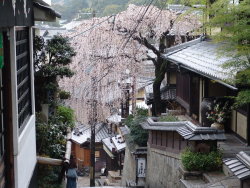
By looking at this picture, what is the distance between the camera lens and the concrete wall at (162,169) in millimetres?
12891

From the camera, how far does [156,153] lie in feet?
50.2

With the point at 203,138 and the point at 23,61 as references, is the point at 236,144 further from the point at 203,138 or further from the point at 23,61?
the point at 23,61

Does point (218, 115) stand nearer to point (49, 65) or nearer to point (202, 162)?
point (202, 162)

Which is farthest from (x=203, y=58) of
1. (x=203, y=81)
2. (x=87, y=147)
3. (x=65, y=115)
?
(x=87, y=147)

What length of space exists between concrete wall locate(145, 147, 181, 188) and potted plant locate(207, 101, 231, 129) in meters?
1.90

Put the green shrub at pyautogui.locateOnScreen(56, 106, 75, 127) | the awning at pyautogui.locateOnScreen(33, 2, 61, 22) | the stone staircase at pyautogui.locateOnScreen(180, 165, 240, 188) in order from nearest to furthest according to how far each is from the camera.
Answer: the awning at pyautogui.locateOnScreen(33, 2, 61, 22) → the stone staircase at pyautogui.locateOnScreen(180, 165, 240, 188) → the green shrub at pyautogui.locateOnScreen(56, 106, 75, 127)

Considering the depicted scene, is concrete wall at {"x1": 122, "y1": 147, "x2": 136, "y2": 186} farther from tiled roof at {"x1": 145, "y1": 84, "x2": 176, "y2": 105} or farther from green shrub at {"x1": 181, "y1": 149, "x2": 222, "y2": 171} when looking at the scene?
green shrub at {"x1": 181, "y1": 149, "x2": 222, "y2": 171}

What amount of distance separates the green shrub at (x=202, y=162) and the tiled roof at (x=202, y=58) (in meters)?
2.14

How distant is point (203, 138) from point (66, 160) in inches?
164

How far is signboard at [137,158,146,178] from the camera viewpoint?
16.7m

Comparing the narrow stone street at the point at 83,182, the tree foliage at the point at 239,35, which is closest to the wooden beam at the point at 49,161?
the tree foliage at the point at 239,35

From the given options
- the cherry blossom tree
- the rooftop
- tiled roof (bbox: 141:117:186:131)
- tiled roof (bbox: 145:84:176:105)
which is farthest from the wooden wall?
tiled roof (bbox: 145:84:176:105)

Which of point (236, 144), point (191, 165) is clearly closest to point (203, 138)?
point (191, 165)

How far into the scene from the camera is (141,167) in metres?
16.7
